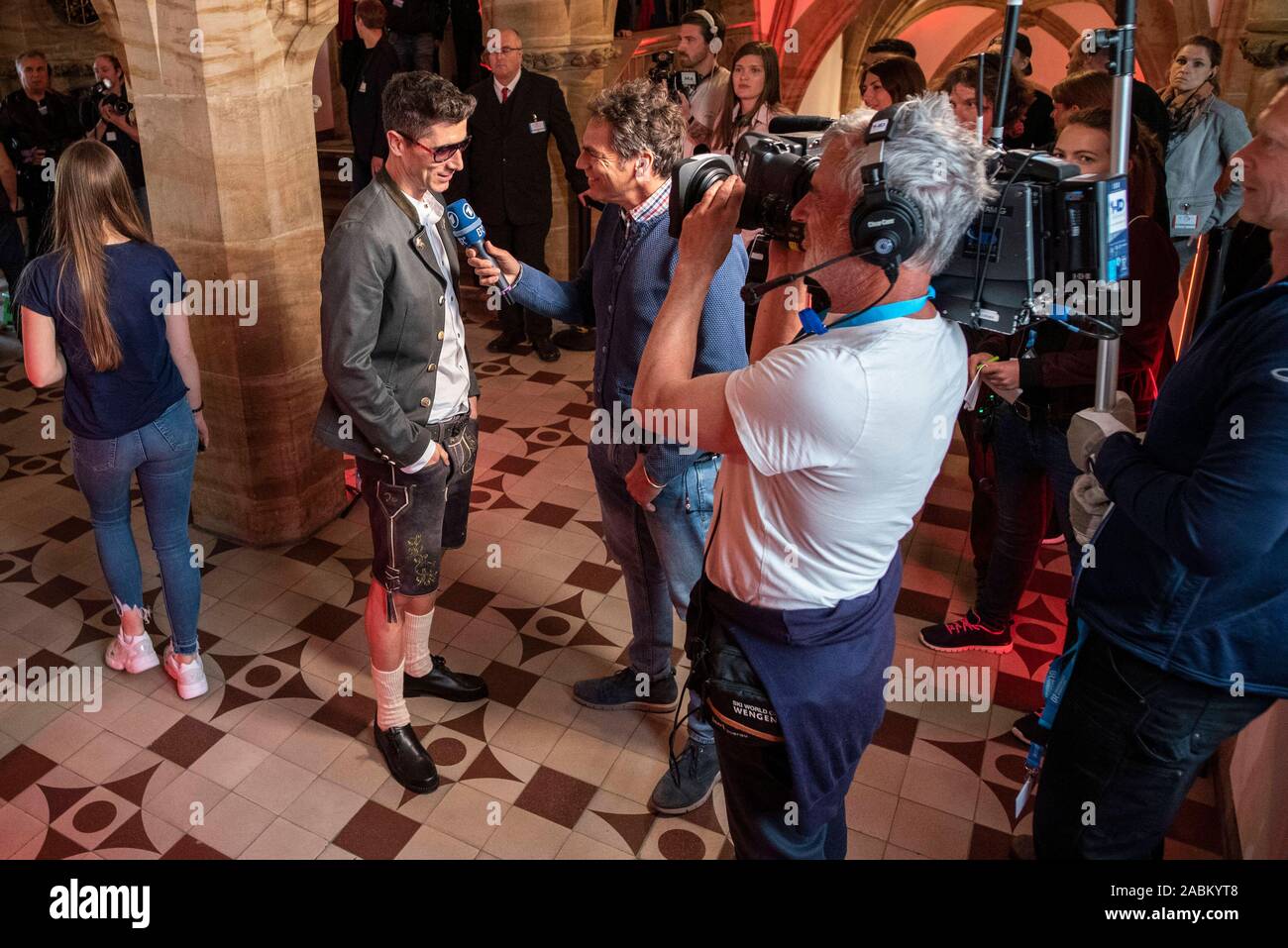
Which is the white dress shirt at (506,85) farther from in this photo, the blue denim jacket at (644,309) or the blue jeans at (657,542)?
the blue jeans at (657,542)

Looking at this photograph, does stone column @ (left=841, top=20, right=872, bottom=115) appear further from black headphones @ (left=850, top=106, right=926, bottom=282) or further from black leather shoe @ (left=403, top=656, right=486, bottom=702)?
black headphones @ (left=850, top=106, right=926, bottom=282)

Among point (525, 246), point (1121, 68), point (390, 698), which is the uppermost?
point (1121, 68)

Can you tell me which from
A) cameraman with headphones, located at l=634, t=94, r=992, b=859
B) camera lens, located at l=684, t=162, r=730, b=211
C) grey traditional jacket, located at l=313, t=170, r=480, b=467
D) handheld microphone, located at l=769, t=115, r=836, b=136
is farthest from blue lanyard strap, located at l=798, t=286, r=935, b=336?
grey traditional jacket, located at l=313, t=170, r=480, b=467

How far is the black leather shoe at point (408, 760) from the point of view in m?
2.48

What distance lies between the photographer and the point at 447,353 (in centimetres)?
245

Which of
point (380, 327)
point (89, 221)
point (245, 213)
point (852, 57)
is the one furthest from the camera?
point (852, 57)

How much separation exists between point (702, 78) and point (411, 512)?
3891 millimetres

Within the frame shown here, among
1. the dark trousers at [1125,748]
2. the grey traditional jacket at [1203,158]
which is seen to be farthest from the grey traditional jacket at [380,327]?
the grey traditional jacket at [1203,158]

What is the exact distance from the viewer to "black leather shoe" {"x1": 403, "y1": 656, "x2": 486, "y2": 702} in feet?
9.27

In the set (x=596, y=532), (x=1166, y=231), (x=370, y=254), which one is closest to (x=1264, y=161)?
(x=1166, y=231)

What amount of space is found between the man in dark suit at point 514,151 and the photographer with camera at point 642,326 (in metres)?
3.11

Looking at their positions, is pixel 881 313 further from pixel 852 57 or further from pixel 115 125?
pixel 852 57

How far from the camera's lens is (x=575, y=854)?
229 centimetres

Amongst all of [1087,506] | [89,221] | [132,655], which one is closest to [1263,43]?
[1087,506]
